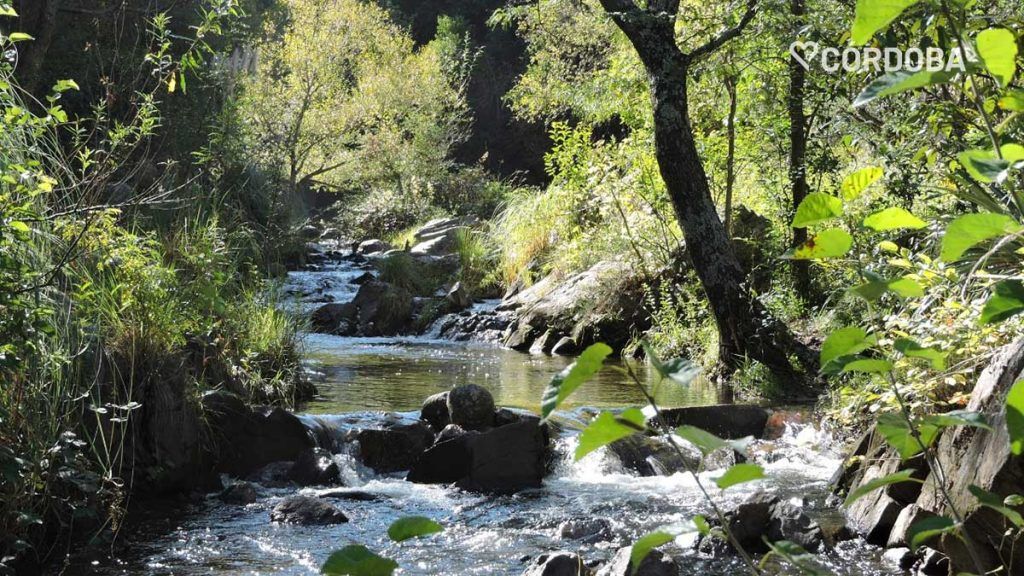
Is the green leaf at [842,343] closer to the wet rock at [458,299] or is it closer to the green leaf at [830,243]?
the green leaf at [830,243]

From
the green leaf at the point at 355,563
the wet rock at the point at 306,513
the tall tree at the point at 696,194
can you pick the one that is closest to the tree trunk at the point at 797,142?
the tall tree at the point at 696,194

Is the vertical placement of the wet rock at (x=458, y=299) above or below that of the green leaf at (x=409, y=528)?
above

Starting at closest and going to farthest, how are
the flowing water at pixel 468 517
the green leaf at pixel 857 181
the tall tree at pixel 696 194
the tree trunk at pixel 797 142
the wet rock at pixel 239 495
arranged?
the green leaf at pixel 857 181
the flowing water at pixel 468 517
the wet rock at pixel 239 495
the tall tree at pixel 696 194
the tree trunk at pixel 797 142

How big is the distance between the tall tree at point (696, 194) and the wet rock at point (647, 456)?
2155 mm

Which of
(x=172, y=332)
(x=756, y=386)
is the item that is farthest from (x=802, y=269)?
(x=172, y=332)

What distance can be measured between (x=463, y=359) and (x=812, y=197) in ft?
34.0

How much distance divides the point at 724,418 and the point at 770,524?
103 inches

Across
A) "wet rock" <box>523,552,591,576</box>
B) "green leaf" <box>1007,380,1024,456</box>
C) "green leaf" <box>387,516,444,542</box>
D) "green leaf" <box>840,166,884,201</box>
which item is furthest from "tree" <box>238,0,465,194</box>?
"green leaf" <box>1007,380,1024,456</box>

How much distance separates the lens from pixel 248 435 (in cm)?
606

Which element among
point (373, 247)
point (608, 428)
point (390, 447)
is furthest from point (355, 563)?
point (373, 247)

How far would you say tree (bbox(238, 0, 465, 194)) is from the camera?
2028 centimetres

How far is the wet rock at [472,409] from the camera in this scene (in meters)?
6.60

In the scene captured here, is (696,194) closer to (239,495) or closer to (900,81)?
(239,495)

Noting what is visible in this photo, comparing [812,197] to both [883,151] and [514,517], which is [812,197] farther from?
[883,151]
